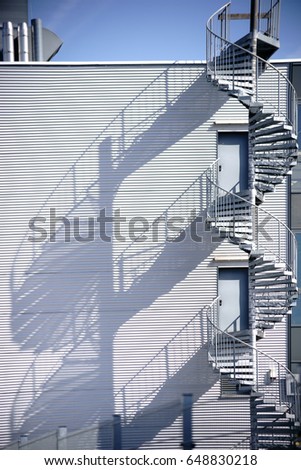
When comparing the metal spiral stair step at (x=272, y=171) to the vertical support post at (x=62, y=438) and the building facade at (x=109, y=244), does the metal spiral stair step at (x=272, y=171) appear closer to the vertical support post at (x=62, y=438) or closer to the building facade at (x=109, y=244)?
the building facade at (x=109, y=244)

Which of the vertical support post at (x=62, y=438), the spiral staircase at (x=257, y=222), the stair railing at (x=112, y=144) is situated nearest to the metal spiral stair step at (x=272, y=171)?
the spiral staircase at (x=257, y=222)

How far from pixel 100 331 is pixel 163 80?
319 cm

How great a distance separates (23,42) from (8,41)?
198 millimetres

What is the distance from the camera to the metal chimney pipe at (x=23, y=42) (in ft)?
28.8

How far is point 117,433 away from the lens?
8234 millimetres

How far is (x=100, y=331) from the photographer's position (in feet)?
27.1

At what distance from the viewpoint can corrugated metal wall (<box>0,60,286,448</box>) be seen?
323 inches

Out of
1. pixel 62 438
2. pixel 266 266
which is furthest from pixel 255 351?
pixel 62 438

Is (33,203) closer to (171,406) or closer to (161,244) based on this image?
(161,244)

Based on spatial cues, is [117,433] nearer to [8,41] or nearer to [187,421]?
[187,421]

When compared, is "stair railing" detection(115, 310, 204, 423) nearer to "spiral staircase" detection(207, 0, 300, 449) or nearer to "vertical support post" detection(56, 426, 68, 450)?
"spiral staircase" detection(207, 0, 300, 449)

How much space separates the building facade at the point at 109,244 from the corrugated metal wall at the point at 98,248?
17mm

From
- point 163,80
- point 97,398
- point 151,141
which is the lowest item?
point 97,398
